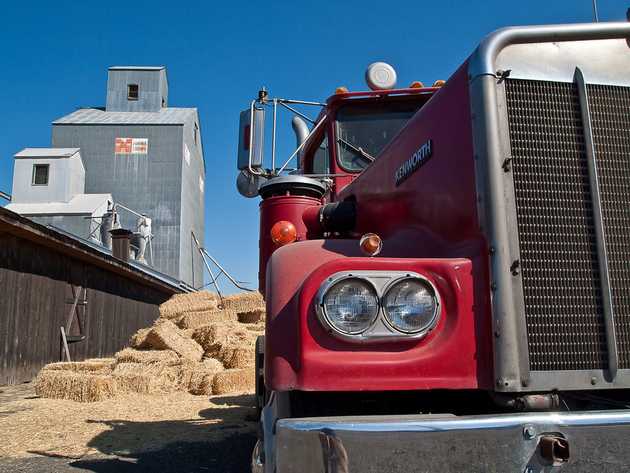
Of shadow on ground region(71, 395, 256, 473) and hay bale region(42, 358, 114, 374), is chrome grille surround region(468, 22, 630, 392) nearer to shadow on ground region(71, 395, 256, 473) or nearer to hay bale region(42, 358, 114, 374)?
shadow on ground region(71, 395, 256, 473)

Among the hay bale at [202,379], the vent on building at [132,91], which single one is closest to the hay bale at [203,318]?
the hay bale at [202,379]

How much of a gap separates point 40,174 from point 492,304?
34130 mm

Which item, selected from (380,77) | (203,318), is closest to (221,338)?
(203,318)

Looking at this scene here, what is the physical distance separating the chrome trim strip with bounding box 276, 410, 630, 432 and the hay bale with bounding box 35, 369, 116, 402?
706 cm

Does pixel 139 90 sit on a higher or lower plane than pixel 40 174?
higher

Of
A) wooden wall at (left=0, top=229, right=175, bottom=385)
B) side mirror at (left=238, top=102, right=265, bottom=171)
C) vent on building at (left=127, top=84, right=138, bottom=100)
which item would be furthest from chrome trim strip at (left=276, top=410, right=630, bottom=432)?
vent on building at (left=127, top=84, right=138, bottom=100)

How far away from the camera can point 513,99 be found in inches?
93.0

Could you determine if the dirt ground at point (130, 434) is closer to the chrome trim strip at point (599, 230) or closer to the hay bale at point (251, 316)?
the chrome trim strip at point (599, 230)

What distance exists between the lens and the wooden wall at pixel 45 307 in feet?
35.3

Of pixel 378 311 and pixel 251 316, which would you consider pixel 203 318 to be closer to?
pixel 251 316

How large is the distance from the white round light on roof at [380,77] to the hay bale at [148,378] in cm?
567

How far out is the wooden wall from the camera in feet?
35.3

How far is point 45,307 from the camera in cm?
1245

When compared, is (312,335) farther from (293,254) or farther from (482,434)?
(482,434)
